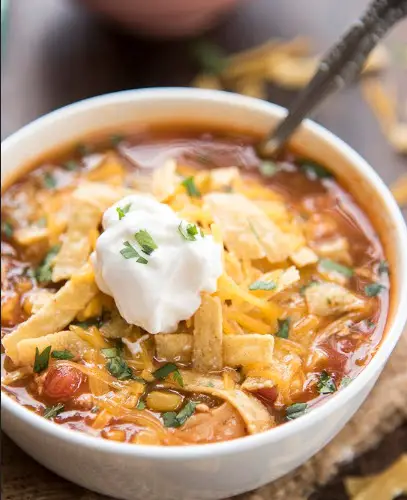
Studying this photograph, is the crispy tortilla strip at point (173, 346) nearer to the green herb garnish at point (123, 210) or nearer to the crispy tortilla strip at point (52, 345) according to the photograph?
the crispy tortilla strip at point (52, 345)

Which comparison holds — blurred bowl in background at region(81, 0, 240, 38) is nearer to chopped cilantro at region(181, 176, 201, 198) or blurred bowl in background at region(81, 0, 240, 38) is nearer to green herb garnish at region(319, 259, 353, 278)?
chopped cilantro at region(181, 176, 201, 198)

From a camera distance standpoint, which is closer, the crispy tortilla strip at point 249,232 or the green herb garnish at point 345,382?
the green herb garnish at point 345,382

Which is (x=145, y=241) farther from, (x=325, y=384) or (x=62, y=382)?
(x=325, y=384)

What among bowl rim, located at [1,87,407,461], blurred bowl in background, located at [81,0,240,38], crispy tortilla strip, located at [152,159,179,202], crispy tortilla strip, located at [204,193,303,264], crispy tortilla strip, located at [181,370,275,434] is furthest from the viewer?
blurred bowl in background, located at [81,0,240,38]

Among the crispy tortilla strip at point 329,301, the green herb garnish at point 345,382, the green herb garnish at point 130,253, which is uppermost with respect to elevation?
the crispy tortilla strip at point 329,301

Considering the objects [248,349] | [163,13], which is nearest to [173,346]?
[248,349]

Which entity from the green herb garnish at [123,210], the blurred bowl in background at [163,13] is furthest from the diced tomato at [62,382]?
the blurred bowl in background at [163,13]

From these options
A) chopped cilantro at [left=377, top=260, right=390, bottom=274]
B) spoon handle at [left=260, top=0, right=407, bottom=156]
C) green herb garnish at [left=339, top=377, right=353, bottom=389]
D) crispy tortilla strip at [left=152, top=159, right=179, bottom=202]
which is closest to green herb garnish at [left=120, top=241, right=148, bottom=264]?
crispy tortilla strip at [left=152, top=159, right=179, bottom=202]
